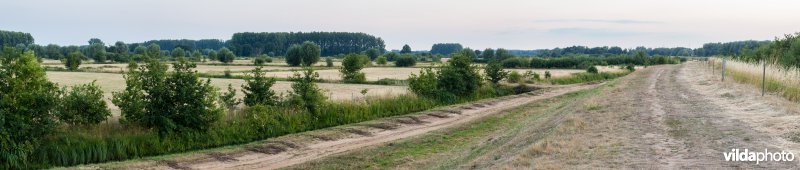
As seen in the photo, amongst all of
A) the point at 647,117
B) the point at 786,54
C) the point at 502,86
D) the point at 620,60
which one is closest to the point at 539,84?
the point at 502,86

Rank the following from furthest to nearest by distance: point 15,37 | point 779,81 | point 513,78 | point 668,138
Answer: point 15,37, point 513,78, point 779,81, point 668,138

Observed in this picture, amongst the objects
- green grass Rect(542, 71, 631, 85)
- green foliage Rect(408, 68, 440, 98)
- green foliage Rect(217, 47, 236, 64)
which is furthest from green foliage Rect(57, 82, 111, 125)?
green foliage Rect(217, 47, 236, 64)

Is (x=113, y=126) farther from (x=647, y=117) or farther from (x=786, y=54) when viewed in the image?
(x=786, y=54)

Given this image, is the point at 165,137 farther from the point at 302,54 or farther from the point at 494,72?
the point at 302,54

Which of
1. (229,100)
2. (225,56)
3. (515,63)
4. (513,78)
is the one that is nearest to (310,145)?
(229,100)

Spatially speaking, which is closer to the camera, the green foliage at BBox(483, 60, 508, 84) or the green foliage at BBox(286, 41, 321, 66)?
the green foliage at BBox(483, 60, 508, 84)

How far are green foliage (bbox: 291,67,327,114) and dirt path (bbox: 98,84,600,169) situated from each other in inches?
82.9

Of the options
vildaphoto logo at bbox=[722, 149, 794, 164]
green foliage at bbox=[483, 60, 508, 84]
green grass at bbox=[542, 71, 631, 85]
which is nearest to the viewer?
vildaphoto logo at bbox=[722, 149, 794, 164]

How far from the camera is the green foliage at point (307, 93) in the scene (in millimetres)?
22375

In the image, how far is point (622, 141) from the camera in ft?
38.2

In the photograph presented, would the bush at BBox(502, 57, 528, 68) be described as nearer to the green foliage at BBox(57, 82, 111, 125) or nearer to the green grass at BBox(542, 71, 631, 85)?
the green grass at BBox(542, 71, 631, 85)

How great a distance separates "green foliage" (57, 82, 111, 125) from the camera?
16.1m

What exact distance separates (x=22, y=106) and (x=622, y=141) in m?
14.6

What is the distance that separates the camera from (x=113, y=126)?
670 inches
